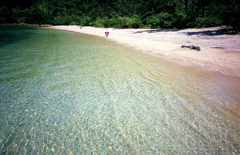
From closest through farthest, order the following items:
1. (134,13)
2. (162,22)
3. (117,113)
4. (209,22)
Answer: (117,113) < (209,22) < (162,22) < (134,13)

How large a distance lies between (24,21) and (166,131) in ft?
216

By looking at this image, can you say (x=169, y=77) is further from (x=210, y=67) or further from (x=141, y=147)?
(x=141, y=147)

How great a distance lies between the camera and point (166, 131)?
2.45 meters

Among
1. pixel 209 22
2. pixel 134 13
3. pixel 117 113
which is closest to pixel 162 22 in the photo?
pixel 209 22

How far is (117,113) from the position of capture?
9.63 ft

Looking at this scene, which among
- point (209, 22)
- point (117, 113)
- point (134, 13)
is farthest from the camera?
point (134, 13)

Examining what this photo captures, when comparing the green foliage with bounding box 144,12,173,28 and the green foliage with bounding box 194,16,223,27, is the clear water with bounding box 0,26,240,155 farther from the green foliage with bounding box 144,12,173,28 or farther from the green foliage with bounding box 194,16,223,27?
the green foliage with bounding box 144,12,173,28

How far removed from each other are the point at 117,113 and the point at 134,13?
122 feet

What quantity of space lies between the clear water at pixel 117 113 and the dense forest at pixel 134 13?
11.9 metres

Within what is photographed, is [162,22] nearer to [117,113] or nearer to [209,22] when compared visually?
[209,22]

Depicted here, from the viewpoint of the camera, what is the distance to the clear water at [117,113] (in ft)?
7.04

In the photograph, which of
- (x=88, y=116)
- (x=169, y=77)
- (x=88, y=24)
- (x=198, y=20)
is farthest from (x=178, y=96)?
(x=88, y=24)

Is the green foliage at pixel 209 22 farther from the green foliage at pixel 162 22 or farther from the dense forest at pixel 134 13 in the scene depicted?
the green foliage at pixel 162 22

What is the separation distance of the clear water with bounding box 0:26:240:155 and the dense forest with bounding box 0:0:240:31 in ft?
38.9
